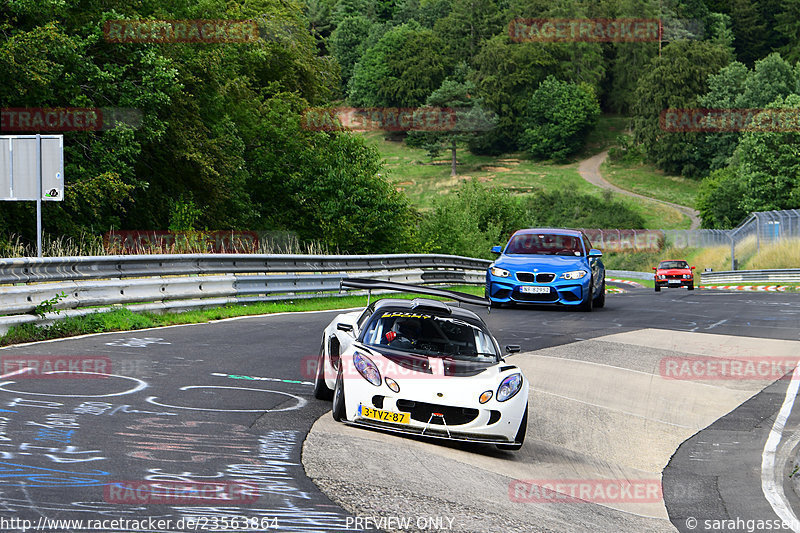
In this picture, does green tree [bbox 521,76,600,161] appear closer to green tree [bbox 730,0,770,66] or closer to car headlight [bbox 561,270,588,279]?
green tree [bbox 730,0,770,66]

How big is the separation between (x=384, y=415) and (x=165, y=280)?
9719 millimetres

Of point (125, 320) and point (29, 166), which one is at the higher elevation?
point (29, 166)

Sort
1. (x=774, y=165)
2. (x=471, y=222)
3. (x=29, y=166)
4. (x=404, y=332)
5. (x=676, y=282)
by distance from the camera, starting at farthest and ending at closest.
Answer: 1. (x=774, y=165)
2. (x=471, y=222)
3. (x=676, y=282)
4. (x=29, y=166)
5. (x=404, y=332)

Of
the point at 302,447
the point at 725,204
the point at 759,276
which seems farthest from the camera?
the point at 725,204

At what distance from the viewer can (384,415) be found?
837 cm

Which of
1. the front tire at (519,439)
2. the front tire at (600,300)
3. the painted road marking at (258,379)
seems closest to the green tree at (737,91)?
the front tire at (600,300)

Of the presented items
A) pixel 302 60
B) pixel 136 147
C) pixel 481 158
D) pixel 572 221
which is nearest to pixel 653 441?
pixel 136 147

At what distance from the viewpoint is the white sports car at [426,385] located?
837cm

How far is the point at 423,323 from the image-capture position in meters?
9.69

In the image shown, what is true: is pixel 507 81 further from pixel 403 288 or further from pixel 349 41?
pixel 403 288

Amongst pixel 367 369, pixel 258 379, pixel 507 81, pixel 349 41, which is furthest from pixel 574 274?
pixel 349 41


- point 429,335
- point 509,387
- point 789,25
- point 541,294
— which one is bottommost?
point 541,294

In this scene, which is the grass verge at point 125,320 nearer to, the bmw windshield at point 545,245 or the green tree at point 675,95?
the bmw windshield at point 545,245

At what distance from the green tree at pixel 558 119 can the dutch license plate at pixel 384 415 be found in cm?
13567
